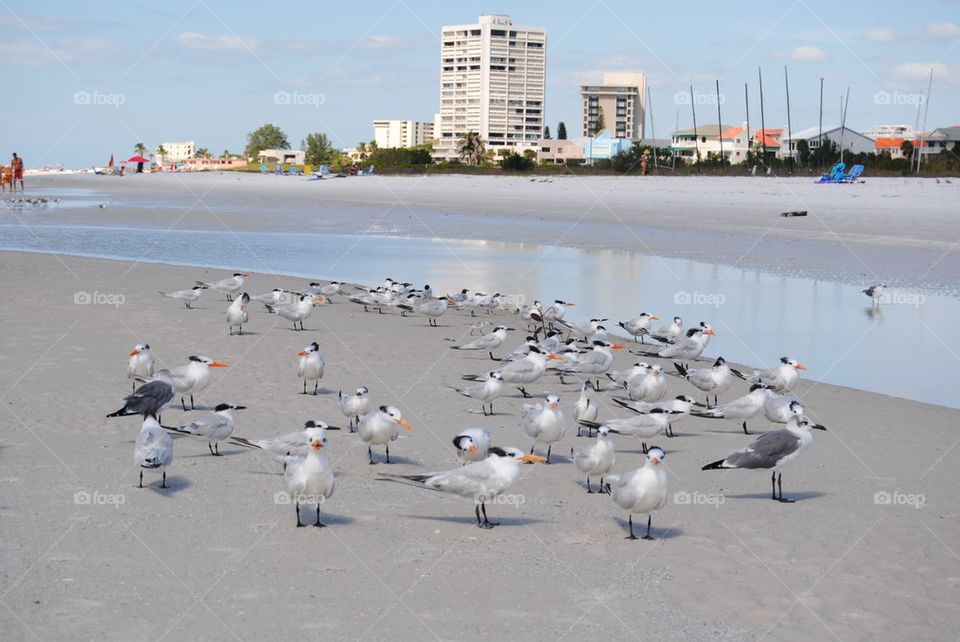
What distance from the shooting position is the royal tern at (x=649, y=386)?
448 inches

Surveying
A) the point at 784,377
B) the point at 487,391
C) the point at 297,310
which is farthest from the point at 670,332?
the point at 487,391

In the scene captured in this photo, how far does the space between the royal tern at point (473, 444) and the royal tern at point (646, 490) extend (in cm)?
124

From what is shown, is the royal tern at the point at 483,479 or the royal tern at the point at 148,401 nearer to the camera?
the royal tern at the point at 483,479

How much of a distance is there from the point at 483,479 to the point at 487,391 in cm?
325

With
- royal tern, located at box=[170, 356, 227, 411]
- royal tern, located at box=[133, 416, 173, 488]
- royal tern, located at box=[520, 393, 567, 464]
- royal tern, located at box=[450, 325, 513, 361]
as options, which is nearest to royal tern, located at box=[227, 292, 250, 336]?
royal tern, located at box=[450, 325, 513, 361]

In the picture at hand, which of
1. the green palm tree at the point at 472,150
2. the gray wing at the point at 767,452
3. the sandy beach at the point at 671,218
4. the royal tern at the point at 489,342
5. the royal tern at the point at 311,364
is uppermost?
the green palm tree at the point at 472,150

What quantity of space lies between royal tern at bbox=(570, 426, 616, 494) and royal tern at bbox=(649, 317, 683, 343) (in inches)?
295

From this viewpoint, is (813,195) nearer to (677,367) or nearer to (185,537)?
(677,367)

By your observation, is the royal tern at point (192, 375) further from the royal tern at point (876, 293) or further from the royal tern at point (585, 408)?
the royal tern at point (876, 293)

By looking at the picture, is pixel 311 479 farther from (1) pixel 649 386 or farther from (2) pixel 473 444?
(1) pixel 649 386

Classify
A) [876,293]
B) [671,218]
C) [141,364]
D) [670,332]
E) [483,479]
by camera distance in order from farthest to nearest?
[671,218], [876,293], [670,332], [141,364], [483,479]

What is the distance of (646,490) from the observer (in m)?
7.49

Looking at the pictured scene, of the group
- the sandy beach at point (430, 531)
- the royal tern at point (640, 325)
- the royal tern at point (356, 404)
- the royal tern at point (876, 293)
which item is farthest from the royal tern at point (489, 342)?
the royal tern at point (876, 293)

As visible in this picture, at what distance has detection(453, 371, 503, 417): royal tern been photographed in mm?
10984
